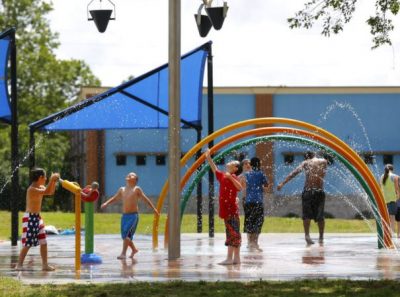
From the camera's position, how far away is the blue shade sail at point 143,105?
21531mm

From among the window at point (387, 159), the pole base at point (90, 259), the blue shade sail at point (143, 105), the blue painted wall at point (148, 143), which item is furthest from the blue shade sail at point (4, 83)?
the window at point (387, 159)

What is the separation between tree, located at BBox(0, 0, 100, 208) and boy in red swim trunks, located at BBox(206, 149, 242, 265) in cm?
4587

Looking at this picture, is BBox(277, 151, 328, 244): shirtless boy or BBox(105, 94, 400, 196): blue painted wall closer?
BBox(277, 151, 328, 244): shirtless boy

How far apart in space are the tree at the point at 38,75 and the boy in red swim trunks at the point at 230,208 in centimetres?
4587

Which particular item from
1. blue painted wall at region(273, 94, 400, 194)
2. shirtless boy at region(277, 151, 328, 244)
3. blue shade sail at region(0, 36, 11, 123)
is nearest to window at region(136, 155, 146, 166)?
blue painted wall at region(273, 94, 400, 194)

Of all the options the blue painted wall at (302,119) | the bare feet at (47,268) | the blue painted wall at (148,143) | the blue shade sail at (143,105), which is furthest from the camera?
the blue painted wall at (148,143)

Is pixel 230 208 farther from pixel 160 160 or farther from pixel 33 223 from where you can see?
pixel 160 160

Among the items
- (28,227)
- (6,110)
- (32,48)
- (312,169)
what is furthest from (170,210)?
(32,48)

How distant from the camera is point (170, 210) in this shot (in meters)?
15.1

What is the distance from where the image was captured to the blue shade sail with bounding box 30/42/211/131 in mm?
21531

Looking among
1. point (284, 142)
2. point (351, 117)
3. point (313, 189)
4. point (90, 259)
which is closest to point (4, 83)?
point (313, 189)

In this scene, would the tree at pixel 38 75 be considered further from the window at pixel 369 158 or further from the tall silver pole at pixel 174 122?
the tall silver pole at pixel 174 122

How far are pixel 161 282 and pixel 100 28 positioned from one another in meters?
6.07

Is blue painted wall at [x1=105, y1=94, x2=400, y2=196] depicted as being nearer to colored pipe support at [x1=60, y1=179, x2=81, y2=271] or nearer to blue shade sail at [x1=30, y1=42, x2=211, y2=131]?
blue shade sail at [x1=30, y1=42, x2=211, y2=131]
